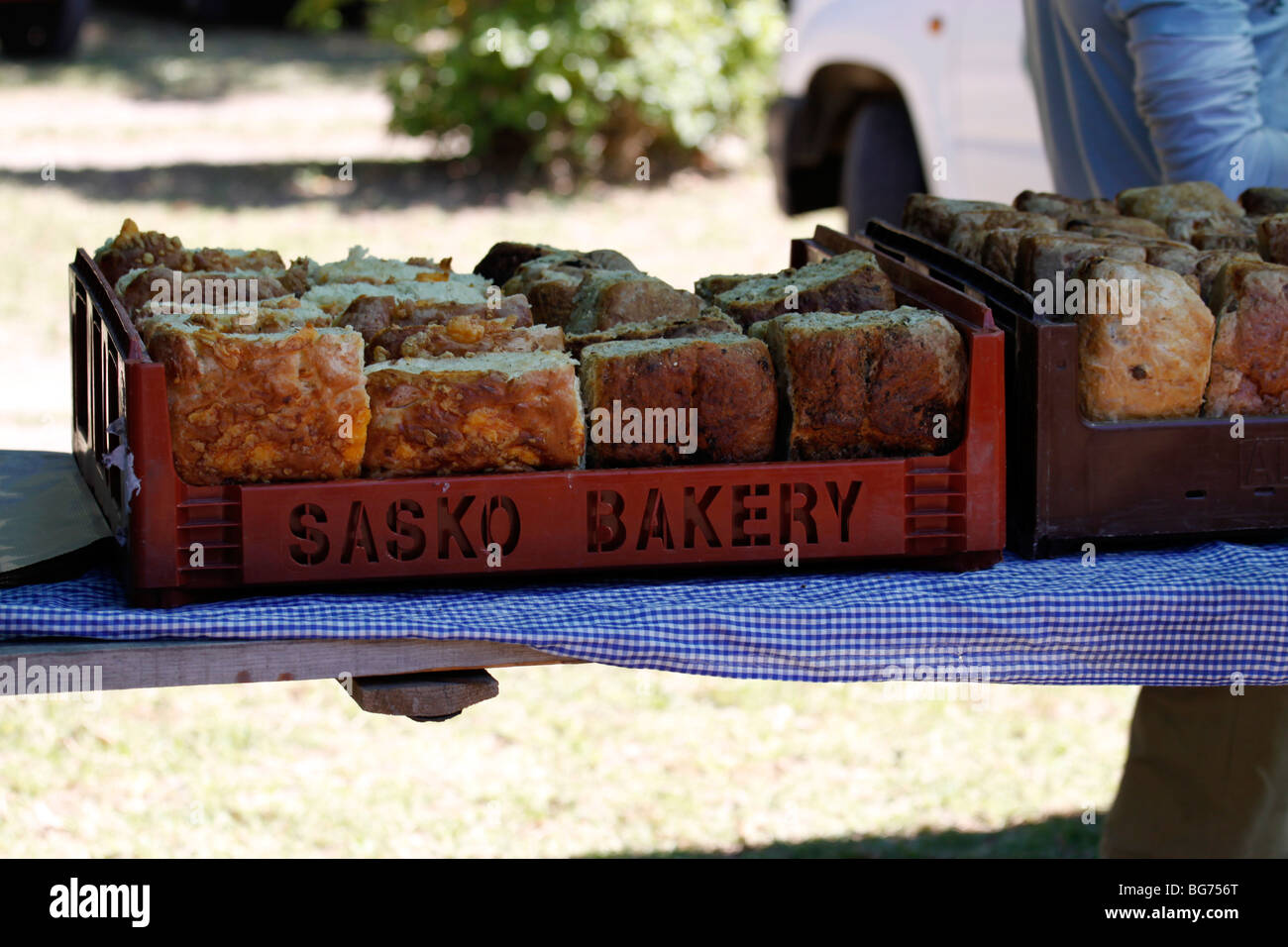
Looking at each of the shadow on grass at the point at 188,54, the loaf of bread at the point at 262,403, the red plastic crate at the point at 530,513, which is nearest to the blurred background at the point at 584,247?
the red plastic crate at the point at 530,513

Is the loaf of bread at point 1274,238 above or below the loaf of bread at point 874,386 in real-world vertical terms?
above

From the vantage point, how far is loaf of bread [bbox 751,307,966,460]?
218 centimetres

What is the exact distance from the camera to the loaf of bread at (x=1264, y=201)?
295 cm

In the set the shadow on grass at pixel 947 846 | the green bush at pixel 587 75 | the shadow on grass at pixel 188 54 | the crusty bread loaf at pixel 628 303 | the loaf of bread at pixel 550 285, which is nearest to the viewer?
the crusty bread loaf at pixel 628 303

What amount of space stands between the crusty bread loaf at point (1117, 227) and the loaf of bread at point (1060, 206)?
0.14m

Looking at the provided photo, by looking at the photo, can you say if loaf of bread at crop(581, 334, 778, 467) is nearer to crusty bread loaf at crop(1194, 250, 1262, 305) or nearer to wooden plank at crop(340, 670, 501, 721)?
wooden plank at crop(340, 670, 501, 721)

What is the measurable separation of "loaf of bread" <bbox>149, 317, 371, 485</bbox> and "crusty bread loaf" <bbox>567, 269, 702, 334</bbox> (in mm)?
513

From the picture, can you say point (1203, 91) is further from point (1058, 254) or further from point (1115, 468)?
point (1115, 468)

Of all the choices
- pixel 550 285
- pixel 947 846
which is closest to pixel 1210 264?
pixel 550 285

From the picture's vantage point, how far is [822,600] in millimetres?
2100

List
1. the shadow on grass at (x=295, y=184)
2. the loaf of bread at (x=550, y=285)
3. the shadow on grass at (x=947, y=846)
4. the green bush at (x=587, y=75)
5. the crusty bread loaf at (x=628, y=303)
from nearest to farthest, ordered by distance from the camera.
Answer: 1. the crusty bread loaf at (x=628, y=303)
2. the loaf of bread at (x=550, y=285)
3. the shadow on grass at (x=947, y=846)
4. the green bush at (x=587, y=75)
5. the shadow on grass at (x=295, y=184)

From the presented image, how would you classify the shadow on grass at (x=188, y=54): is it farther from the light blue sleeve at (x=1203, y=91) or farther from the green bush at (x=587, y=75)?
the light blue sleeve at (x=1203, y=91)

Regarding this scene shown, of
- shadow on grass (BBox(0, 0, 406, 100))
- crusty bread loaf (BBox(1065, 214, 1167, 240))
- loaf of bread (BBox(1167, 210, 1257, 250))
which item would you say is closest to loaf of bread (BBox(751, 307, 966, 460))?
crusty bread loaf (BBox(1065, 214, 1167, 240))
